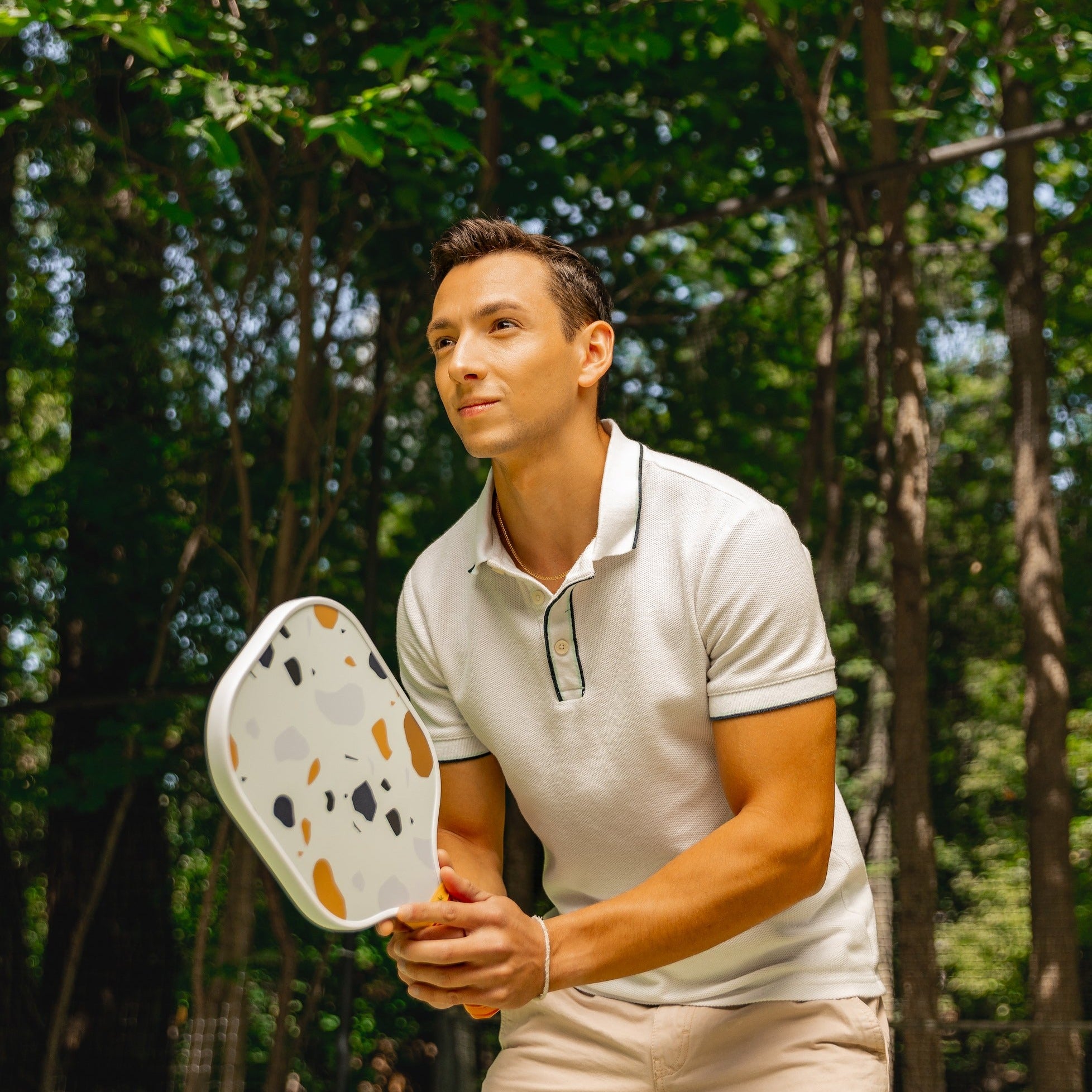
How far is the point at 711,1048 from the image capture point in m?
1.57

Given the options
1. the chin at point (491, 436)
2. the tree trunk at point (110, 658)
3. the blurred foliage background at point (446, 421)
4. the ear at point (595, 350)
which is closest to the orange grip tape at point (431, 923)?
the chin at point (491, 436)

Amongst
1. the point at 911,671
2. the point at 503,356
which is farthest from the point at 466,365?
the point at 911,671

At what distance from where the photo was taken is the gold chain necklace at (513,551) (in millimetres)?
1691

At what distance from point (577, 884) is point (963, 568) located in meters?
2.18

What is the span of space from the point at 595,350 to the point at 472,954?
913 mm

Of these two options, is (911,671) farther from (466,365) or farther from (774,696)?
(466,365)

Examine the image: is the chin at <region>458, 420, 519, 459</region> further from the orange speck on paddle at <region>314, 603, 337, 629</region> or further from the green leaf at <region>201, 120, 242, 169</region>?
the green leaf at <region>201, 120, 242, 169</region>

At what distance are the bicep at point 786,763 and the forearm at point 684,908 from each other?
31 millimetres

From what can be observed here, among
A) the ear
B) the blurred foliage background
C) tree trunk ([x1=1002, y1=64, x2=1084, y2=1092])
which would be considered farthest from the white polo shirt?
tree trunk ([x1=1002, y1=64, x2=1084, y2=1092])

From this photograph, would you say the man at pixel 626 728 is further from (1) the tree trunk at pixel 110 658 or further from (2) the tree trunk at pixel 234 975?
(1) the tree trunk at pixel 110 658

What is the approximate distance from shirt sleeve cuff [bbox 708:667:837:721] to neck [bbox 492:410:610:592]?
1.13 feet

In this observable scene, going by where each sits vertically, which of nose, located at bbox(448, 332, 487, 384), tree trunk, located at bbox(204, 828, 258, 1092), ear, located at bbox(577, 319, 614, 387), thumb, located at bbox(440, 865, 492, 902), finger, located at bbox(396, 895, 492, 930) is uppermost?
ear, located at bbox(577, 319, 614, 387)

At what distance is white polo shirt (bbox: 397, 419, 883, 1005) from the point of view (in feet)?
4.86

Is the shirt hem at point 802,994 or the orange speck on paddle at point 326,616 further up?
the orange speck on paddle at point 326,616
